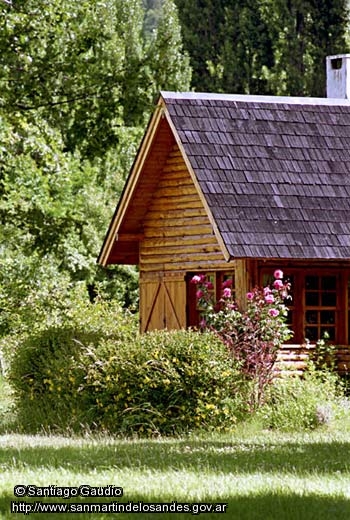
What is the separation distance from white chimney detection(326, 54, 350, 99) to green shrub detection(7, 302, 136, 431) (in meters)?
7.90

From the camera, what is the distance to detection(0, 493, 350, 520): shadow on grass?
1163cm

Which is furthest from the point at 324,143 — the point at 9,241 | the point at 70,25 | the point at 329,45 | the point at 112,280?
the point at 329,45

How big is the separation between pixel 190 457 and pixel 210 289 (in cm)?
860

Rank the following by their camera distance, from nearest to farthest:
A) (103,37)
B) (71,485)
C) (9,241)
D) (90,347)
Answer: (71,485) → (90,347) → (103,37) → (9,241)

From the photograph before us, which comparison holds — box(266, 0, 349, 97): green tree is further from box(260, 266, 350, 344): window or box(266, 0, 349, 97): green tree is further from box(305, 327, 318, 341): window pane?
box(305, 327, 318, 341): window pane

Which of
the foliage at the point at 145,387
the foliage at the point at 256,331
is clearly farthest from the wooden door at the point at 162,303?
the foliage at the point at 145,387

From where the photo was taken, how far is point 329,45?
5994 cm

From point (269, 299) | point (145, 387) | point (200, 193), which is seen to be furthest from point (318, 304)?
point (145, 387)

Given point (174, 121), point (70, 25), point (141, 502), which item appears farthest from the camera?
point (70, 25)

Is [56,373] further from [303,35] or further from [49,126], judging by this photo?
[303,35]

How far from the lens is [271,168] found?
25.3 meters

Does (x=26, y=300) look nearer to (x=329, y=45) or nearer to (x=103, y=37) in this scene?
(x=103, y=37)

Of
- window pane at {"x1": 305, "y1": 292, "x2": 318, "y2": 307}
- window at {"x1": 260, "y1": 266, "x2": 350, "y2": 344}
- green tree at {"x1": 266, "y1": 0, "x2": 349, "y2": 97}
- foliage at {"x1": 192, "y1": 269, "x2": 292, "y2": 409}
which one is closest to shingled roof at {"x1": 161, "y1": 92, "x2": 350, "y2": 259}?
foliage at {"x1": 192, "y1": 269, "x2": 292, "y2": 409}

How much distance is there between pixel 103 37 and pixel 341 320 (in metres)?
9.98
